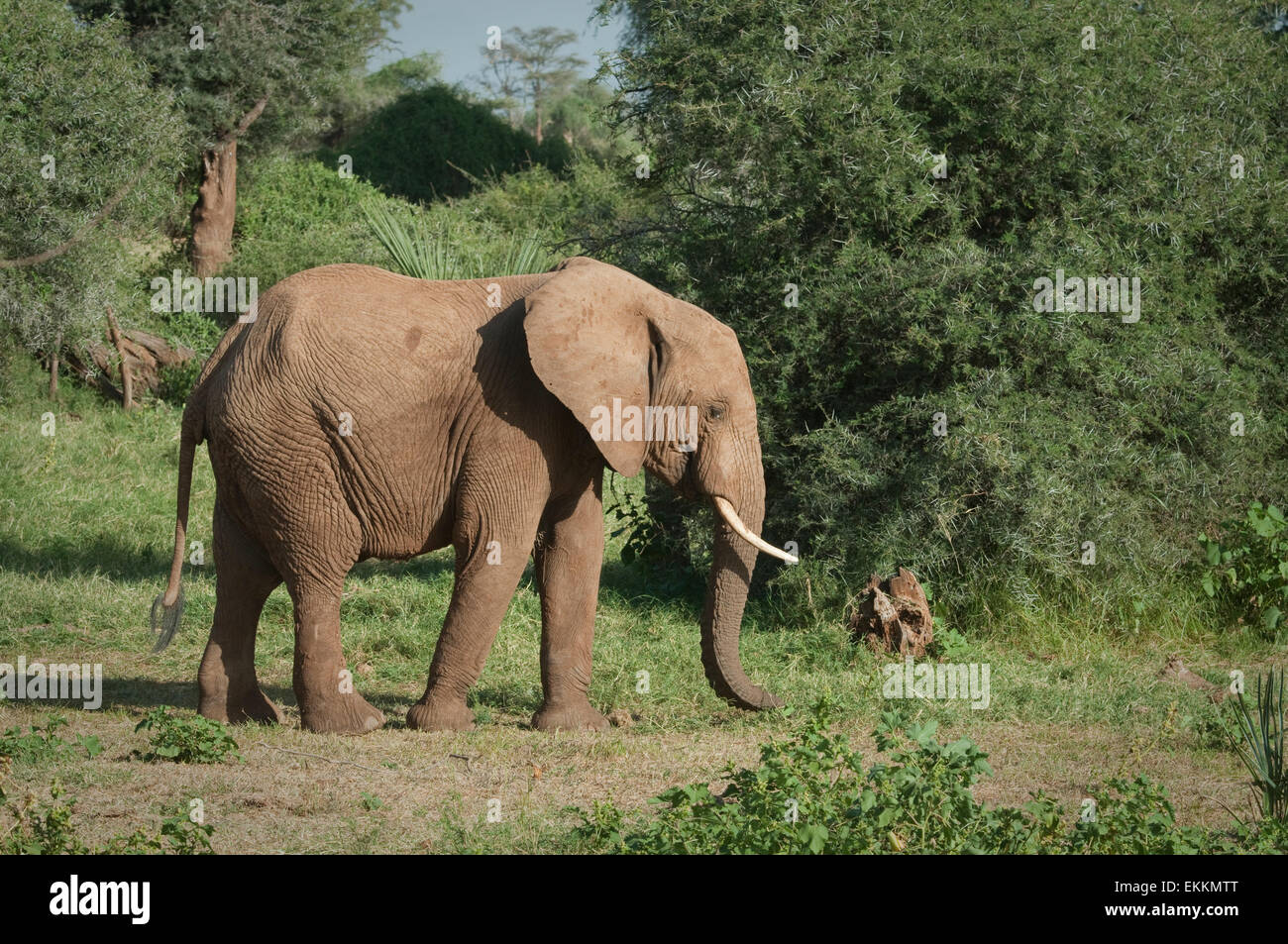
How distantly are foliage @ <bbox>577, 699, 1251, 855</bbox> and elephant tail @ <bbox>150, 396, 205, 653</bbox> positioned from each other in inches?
158

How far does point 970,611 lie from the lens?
10.5m

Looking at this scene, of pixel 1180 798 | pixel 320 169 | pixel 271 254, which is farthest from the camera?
pixel 320 169

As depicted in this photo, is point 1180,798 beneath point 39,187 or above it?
beneath

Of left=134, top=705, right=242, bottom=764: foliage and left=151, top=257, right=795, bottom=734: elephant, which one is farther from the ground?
left=151, top=257, right=795, bottom=734: elephant

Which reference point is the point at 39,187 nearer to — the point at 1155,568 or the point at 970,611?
the point at 970,611

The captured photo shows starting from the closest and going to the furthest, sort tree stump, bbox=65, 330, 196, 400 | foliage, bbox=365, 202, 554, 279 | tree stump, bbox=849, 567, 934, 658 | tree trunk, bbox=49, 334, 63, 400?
tree stump, bbox=849, 567, 934, 658 → foliage, bbox=365, 202, 554, 279 → tree trunk, bbox=49, 334, 63, 400 → tree stump, bbox=65, 330, 196, 400

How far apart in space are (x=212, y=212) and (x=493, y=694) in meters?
16.7

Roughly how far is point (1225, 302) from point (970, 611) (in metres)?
4.13

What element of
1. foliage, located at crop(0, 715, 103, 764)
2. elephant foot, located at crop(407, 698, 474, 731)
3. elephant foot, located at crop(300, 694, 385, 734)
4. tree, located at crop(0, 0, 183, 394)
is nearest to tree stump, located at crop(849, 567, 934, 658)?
elephant foot, located at crop(407, 698, 474, 731)

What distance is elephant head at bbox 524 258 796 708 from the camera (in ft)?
25.7

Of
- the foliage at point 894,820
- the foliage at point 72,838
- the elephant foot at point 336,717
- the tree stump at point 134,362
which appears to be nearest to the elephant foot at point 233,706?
the elephant foot at point 336,717

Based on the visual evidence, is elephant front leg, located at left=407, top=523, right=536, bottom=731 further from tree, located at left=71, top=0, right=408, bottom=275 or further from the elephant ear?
tree, located at left=71, top=0, right=408, bottom=275

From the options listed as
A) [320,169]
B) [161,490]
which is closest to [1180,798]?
[161,490]

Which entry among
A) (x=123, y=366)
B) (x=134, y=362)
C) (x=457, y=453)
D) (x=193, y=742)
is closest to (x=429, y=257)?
(x=123, y=366)
